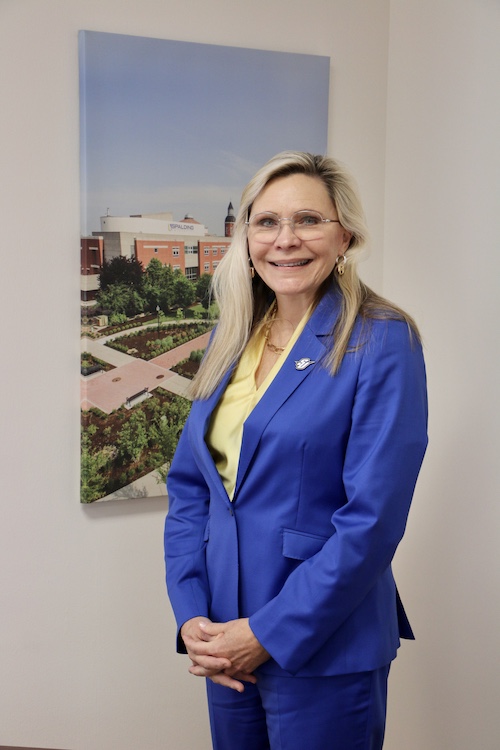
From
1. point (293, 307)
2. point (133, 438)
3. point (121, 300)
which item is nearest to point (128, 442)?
point (133, 438)

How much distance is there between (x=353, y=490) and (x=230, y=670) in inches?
19.0

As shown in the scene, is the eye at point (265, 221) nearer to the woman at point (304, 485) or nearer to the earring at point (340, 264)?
the woman at point (304, 485)

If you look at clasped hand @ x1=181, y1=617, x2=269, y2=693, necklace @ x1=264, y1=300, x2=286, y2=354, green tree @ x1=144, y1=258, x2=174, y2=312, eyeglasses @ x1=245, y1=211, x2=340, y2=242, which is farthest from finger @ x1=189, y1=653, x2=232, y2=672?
Answer: green tree @ x1=144, y1=258, x2=174, y2=312

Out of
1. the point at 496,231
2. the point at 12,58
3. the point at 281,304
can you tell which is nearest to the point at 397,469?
the point at 281,304

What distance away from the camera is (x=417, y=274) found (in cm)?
258

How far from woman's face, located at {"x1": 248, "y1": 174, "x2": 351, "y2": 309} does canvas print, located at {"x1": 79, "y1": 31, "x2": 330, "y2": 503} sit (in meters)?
0.73

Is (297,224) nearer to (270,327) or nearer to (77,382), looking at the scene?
(270,327)

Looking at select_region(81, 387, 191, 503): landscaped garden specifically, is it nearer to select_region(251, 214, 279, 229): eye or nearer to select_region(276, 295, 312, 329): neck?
select_region(276, 295, 312, 329): neck

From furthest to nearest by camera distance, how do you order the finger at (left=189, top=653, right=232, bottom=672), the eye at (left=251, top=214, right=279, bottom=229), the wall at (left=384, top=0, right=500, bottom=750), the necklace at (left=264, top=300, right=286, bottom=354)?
1. the wall at (left=384, top=0, right=500, bottom=750)
2. the necklace at (left=264, top=300, right=286, bottom=354)
3. the eye at (left=251, top=214, right=279, bottom=229)
4. the finger at (left=189, top=653, right=232, bottom=672)

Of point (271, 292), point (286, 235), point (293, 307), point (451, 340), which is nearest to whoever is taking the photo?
point (286, 235)

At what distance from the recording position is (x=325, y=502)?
168 centimetres

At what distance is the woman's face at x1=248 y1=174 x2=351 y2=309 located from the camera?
177 centimetres

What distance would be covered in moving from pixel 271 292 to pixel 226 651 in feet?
2.85

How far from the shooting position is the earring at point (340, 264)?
1827mm
